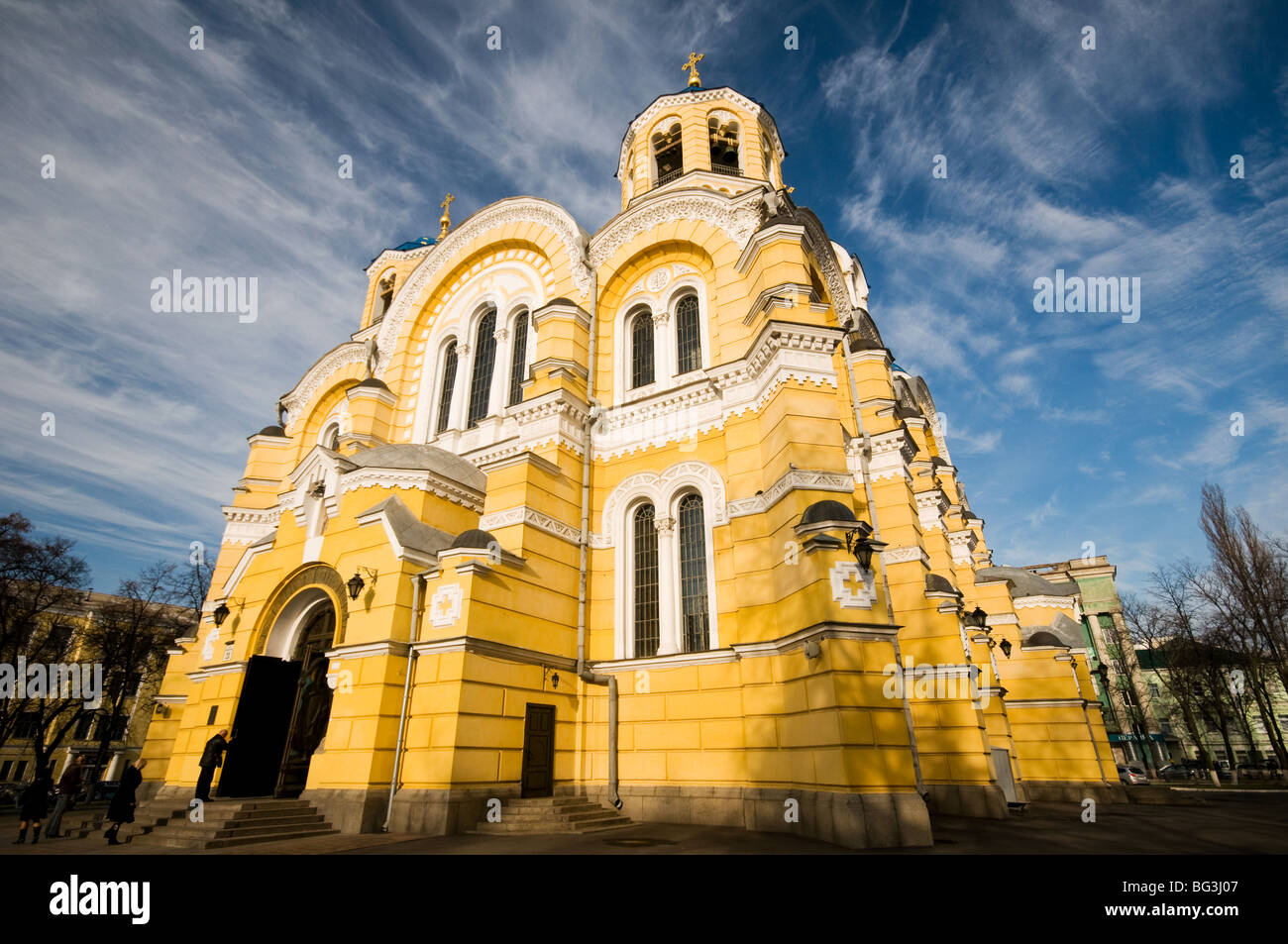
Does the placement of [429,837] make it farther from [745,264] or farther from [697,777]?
[745,264]

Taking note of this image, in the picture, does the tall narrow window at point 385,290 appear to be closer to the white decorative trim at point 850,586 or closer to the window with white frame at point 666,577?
the window with white frame at point 666,577

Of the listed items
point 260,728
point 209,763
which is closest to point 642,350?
point 260,728

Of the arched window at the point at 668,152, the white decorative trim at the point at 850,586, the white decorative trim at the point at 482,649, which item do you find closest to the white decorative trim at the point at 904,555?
the white decorative trim at the point at 850,586

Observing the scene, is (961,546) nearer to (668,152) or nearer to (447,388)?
(668,152)

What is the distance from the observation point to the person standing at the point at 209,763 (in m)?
12.0

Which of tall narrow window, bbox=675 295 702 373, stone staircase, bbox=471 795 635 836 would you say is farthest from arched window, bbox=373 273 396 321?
stone staircase, bbox=471 795 635 836

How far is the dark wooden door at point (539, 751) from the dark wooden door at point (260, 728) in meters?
5.74

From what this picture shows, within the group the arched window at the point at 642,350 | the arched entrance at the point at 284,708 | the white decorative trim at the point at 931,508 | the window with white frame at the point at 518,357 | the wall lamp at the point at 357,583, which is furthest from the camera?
the white decorative trim at the point at 931,508

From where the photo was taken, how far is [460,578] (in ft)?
39.6

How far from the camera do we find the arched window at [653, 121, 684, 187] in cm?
2167

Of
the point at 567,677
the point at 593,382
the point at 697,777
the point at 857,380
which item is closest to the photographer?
the point at 697,777

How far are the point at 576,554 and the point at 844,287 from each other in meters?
13.1

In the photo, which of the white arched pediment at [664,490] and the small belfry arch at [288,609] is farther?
the small belfry arch at [288,609]
